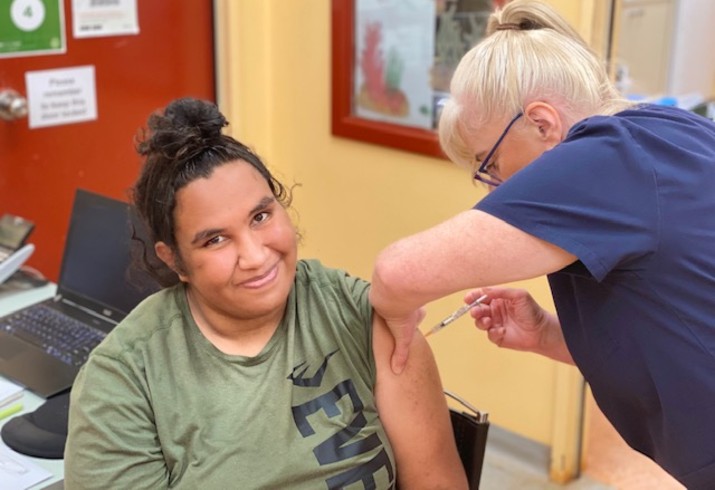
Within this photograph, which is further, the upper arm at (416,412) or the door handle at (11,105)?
the door handle at (11,105)

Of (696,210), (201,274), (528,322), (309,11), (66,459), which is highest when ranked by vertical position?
(309,11)

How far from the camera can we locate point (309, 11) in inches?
117

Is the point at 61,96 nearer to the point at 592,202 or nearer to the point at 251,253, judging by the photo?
the point at 251,253

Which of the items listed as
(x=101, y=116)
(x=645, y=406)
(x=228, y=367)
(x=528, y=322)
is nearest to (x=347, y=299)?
(x=228, y=367)

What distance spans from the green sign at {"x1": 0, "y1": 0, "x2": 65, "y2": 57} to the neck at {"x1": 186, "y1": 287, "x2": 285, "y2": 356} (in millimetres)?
1447


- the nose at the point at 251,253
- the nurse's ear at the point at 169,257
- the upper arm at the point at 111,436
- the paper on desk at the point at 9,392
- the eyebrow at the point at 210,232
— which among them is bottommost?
the paper on desk at the point at 9,392

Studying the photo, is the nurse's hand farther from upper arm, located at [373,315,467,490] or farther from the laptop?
the laptop

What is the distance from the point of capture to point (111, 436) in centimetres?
128

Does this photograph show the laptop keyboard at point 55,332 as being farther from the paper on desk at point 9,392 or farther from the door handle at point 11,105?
the door handle at point 11,105

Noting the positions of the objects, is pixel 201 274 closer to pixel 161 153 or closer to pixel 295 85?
pixel 161 153

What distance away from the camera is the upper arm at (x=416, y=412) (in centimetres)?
145

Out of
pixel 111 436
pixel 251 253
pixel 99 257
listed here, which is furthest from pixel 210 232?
pixel 99 257

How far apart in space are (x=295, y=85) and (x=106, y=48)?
26.5 inches

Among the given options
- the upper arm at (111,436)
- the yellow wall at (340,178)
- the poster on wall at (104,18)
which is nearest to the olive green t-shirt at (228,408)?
the upper arm at (111,436)
